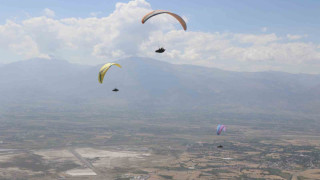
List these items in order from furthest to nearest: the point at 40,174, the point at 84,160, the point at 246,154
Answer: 1. the point at 246,154
2. the point at 84,160
3. the point at 40,174

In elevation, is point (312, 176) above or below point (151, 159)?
below

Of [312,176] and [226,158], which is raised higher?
[226,158]

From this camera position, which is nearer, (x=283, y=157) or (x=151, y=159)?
(x=151, y=159)

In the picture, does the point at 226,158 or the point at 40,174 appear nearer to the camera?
the point at 40,174

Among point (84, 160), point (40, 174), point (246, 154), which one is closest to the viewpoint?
point (40, 174)

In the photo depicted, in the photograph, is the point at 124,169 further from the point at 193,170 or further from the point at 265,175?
the point at 265,175

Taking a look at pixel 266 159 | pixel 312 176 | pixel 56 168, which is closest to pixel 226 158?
pixel 266 159

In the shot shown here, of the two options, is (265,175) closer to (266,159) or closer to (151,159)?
(266,159)

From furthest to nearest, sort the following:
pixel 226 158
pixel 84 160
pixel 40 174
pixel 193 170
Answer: pixel 226 158 → pixel 84 160 → pixel 193 170 → pixel 40 174

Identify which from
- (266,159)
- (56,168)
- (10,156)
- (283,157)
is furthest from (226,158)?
(10,156)
